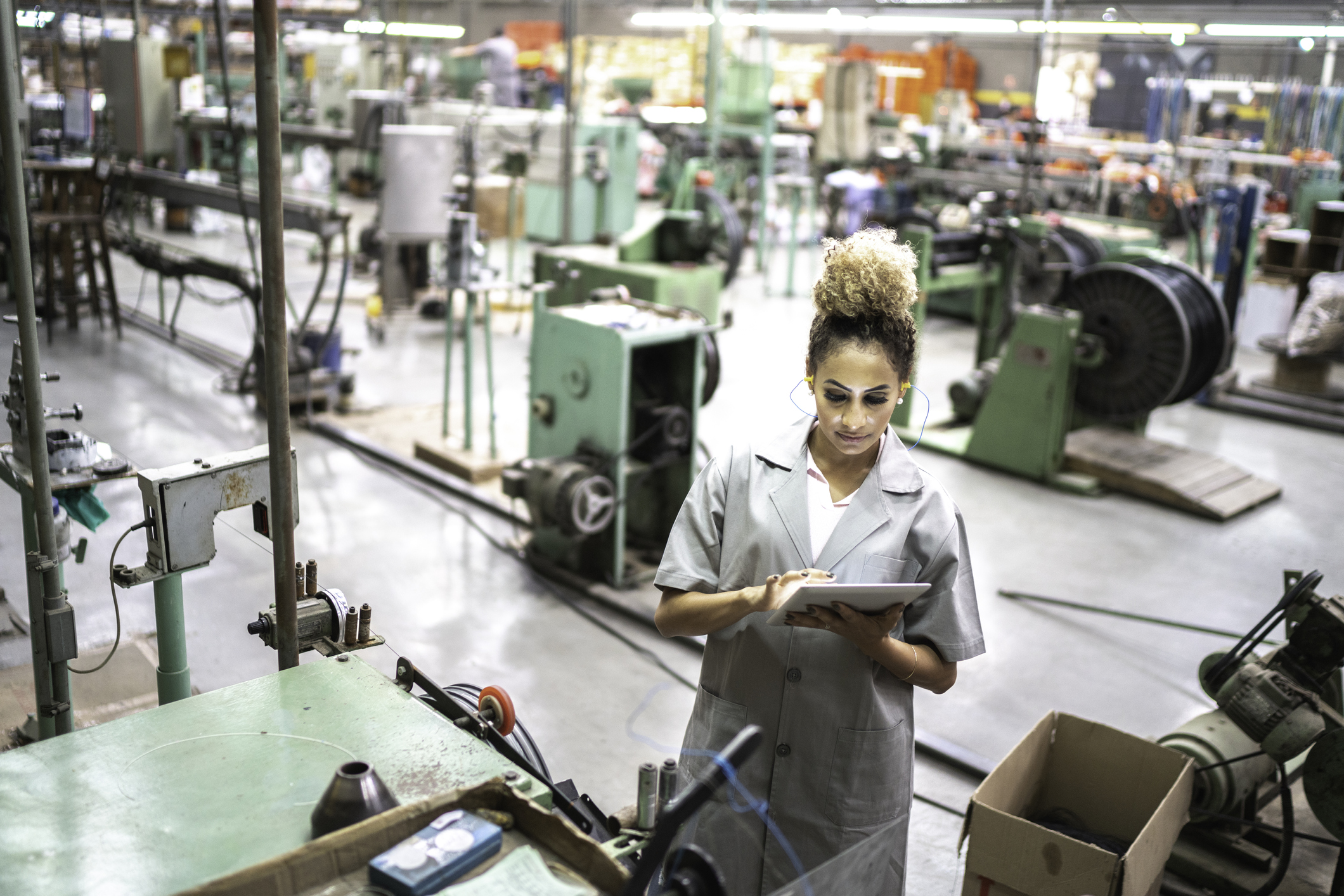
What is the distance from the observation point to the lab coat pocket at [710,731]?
157cm

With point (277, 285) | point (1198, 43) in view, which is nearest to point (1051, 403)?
point (277, 285)

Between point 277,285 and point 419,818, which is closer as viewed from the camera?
point 419,818

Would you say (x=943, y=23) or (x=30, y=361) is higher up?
(x=943, y=23)

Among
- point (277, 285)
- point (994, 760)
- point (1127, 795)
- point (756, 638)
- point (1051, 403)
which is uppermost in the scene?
point (277, 285)

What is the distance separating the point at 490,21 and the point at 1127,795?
22826 millimetres

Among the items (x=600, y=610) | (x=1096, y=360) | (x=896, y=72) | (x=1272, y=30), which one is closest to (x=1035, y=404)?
(x=1096, y=360)

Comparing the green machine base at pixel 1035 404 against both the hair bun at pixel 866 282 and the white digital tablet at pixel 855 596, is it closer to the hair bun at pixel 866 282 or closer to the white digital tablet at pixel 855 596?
the hair bun at pixel 866 282

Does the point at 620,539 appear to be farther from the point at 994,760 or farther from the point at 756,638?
the point at 756,638

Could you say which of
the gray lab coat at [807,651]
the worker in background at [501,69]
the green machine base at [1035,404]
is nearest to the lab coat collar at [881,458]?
the gray lab coat at [807,651]

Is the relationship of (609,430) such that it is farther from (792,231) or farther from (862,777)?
(792,231)

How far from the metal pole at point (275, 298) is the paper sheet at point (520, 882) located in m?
0.56

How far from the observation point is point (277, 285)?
4.48 ft

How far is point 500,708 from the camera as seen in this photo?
5.26ft

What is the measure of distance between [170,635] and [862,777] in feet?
3.86
